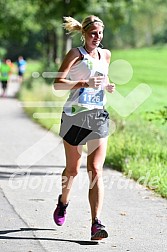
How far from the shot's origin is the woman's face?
739 cm

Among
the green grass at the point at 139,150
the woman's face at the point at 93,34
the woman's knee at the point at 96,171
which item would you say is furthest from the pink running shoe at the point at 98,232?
the green grass at the point at 139,150

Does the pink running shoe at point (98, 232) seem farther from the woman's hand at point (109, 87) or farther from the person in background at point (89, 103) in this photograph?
the woman's hand at point (109, 87)

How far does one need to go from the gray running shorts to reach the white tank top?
0.05m

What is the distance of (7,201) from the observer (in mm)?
9297

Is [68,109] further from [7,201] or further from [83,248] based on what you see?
[7,201]

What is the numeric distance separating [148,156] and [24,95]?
18622 millimetres

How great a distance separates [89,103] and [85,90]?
0.44ft

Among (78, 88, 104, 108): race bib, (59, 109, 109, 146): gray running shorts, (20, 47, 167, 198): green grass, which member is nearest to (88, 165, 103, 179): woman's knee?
(59, 109, 109, 146): gray running shorts

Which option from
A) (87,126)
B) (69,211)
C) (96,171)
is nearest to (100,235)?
(96,171)

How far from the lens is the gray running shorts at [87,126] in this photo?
751 centimetres

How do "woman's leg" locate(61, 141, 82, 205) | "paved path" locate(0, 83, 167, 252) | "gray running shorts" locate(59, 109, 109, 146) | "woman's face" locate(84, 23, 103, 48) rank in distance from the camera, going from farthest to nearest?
"woman's leg" locate(61, 141, 82, 205) → "gray running shorts" locate(59, 109, 109, 146) → "woman's face" locate(84, 23, 103, 48) → "paved path" locate(0, 83, 167, 252)

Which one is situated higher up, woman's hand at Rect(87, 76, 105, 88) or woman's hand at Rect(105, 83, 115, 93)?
woman's hand at Rect(87, 76, 105, 88)

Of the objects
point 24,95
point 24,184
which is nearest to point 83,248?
point 24,184

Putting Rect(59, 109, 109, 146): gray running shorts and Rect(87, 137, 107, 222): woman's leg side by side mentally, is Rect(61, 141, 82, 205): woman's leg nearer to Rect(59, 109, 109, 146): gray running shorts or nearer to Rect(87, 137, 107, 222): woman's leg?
Rect(59, 109, 109, 146): gray running shorts
